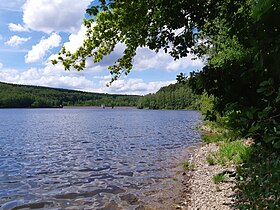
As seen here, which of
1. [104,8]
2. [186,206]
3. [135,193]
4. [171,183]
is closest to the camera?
[104,8]

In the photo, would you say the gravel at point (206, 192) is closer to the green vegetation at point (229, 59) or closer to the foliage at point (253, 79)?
the green vegetation at point (229, 59)

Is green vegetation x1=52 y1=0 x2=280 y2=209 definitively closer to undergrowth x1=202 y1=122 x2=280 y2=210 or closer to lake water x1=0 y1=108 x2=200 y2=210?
undergrowth x1=202 y1=122 x2=280 y2=210

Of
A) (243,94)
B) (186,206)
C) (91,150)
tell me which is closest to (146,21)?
(243,94)

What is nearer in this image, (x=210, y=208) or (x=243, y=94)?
(x=243, y=94)

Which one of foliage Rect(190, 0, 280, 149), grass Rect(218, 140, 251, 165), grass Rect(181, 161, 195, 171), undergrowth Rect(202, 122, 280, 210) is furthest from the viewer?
grass Rect(181, 161, 195, 171)

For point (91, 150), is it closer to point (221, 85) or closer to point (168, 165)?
point (168, 165)

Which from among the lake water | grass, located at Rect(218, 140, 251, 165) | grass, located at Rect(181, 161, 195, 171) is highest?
grass, located at Rect(218, 140, 251, 165)

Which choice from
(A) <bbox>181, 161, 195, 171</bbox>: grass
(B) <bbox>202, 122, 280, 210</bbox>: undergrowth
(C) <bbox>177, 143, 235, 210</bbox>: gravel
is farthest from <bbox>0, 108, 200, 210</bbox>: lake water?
(B) <bbox>202, 122, 280, 210</bbox>: undergrowth

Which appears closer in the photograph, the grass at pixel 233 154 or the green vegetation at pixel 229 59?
the green vegetation at pixel 229 59

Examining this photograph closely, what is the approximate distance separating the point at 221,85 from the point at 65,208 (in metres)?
8.79

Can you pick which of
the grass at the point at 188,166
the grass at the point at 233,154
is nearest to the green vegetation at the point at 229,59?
the grass at the point at 233,154

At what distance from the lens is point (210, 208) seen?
27.8 feet

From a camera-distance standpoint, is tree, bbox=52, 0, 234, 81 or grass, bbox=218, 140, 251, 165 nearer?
tree, bbox=52, 0, 234, 81

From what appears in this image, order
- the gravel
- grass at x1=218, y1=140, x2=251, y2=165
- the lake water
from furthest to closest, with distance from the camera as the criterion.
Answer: grass at x1=218, y1=140, x2=251, y2=165
the lake water
the gravel
